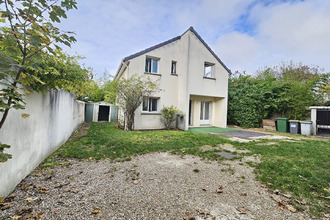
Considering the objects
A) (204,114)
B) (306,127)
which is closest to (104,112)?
(204,114)

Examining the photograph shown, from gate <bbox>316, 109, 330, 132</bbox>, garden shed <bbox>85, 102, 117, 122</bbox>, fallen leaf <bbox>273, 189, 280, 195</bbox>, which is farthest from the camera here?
garden shed <bbox>85, 102, 117, 122</bbox>

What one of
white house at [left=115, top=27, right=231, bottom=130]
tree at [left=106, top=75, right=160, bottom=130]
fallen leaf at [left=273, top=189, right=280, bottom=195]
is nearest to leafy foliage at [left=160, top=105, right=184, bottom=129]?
white house at [left=115, top=27, right=231, bottom=130]

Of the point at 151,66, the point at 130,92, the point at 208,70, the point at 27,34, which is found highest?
the point at 208,70

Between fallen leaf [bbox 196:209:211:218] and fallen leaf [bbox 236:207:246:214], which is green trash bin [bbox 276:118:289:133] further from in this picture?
fallen leaf [bbox 196:209:211:218]

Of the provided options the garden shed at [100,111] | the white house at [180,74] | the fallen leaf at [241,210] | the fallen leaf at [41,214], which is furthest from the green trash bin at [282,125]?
the garden shed at [100,111]

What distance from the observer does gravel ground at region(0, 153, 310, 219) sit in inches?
83.9

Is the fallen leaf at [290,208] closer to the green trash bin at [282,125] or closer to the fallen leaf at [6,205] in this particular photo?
the fallen leaf at [6,205]

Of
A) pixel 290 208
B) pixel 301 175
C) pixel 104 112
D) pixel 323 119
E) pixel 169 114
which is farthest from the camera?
pixel 104 112

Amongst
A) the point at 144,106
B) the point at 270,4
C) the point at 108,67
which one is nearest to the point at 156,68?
the point at 144,106

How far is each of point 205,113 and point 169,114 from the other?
4.45 meters

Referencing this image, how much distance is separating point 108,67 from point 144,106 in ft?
70.1

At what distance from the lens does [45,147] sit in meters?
3.99

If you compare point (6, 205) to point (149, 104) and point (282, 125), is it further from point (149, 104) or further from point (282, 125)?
point (282, 125)

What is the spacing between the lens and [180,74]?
11305mm
